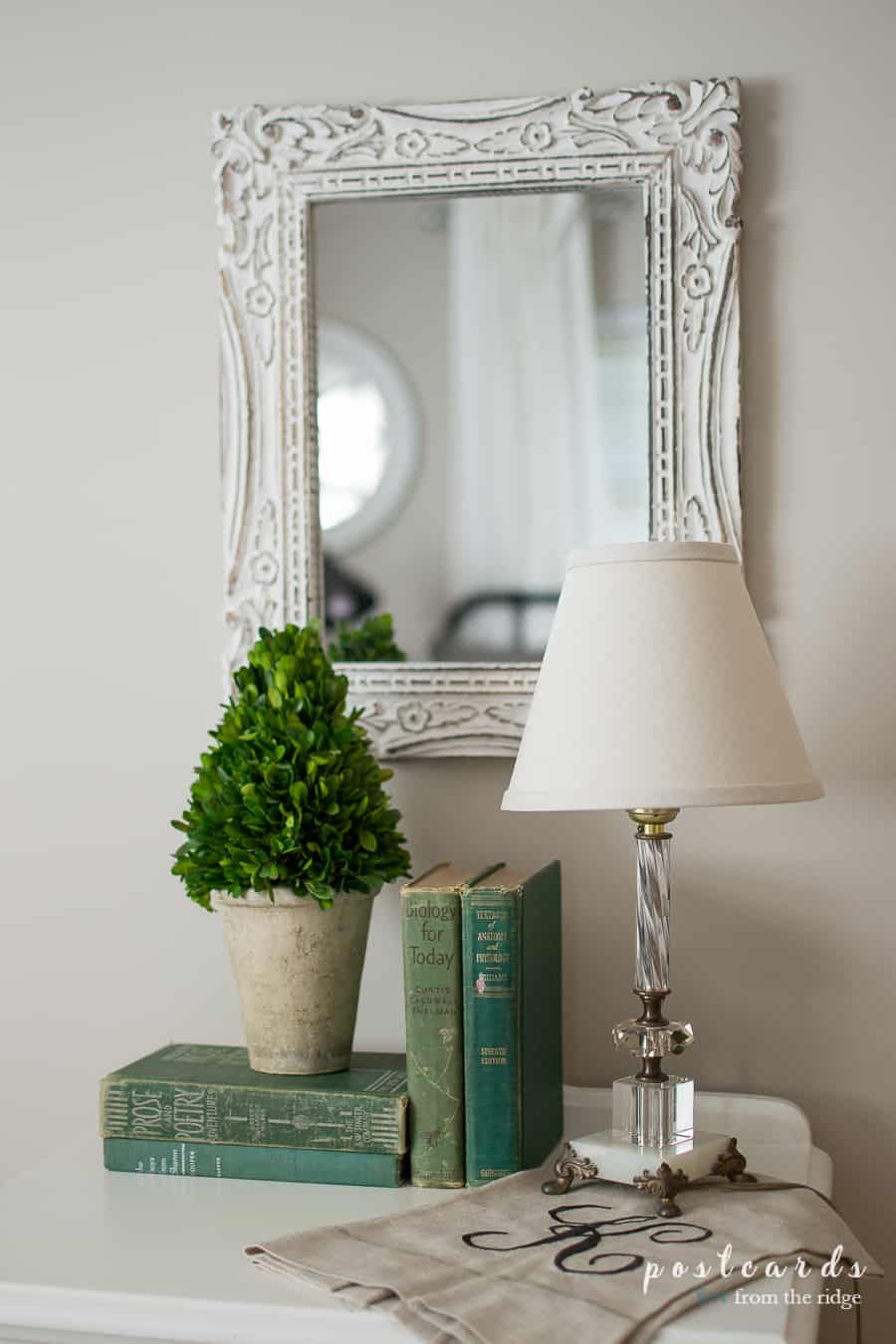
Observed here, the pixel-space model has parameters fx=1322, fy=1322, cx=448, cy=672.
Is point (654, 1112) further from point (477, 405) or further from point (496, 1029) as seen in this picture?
point (477, 405)

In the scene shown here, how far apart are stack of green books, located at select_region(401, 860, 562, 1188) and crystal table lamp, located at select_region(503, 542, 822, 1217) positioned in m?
0.07

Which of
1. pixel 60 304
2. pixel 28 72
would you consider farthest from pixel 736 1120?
pixel 28 72

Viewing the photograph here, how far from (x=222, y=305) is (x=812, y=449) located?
2.21 ft

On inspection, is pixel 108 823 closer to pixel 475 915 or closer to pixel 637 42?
pixel 475 915

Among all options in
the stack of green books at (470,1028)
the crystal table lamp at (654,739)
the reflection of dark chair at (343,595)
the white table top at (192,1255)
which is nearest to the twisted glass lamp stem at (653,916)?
the crystal table lamp at (654,739)

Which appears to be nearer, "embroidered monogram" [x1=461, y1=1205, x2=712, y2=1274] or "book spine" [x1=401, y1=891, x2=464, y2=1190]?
"embroidered monogram" [x1=461, y1=1205, x2=712, y2=1274]

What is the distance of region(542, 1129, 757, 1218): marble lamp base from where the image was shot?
3.55ft

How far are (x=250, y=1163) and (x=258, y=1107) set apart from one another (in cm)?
5

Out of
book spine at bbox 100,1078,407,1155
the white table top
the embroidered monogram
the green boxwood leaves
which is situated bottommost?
the white table top

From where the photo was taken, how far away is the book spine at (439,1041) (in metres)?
1.17

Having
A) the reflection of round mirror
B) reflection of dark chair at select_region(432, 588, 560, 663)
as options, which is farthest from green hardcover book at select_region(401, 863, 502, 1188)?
the reflection of round mirror

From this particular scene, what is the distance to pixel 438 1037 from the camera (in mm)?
1170

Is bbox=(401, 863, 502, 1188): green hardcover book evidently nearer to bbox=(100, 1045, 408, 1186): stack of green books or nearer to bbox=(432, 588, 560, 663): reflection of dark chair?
bbox=(100, 1045, 408, 1186): stack of green books

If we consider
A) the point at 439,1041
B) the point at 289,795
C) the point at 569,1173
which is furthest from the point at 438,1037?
the point at 289,795
